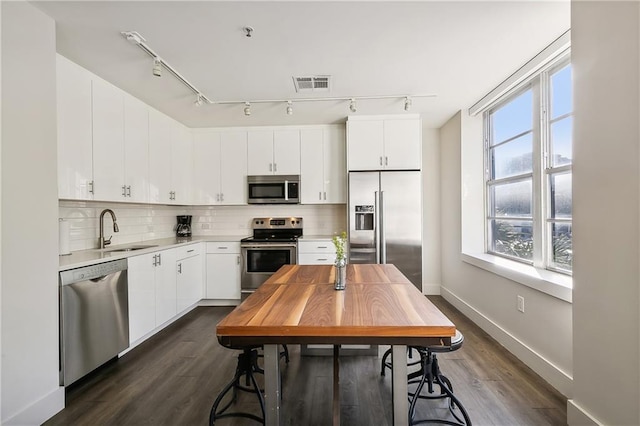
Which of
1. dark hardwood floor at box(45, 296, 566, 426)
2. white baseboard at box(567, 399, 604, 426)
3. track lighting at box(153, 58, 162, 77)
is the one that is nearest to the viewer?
white baseboard at box(567, 399, 604, 426)

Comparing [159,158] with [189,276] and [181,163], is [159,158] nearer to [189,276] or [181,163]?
[181,163]

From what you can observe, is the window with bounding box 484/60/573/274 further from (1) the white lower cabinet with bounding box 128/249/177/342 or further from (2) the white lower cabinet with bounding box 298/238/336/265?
(1) the white lower cabinet with bounding box 128/249/177/342

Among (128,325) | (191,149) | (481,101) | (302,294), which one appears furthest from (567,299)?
(191,149)

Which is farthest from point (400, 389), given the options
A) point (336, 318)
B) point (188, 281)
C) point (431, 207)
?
point (431, 207)

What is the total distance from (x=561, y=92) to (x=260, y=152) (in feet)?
10.7

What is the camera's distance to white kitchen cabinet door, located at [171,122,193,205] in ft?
12.3

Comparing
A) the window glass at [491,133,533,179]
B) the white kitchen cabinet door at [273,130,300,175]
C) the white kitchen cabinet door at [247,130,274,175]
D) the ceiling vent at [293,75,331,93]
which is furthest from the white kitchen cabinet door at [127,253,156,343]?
the window glass at [491,133,533,179]

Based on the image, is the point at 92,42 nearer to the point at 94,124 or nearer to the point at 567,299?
the point at 94,124

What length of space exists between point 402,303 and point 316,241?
2.43 meters

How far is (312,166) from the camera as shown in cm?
407

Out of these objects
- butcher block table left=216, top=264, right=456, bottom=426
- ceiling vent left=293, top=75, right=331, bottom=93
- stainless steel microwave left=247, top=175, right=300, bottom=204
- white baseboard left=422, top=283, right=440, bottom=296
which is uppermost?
ceiling vent left=293, top=75, right=331, bottom=93

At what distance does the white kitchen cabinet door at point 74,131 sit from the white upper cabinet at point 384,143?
105 inches

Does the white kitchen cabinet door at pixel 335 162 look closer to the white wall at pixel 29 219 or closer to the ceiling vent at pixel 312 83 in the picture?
the ceiling vent at pixel 312 83

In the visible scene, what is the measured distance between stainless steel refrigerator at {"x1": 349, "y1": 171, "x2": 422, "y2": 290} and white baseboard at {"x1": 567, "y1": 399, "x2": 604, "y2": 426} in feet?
6.51
